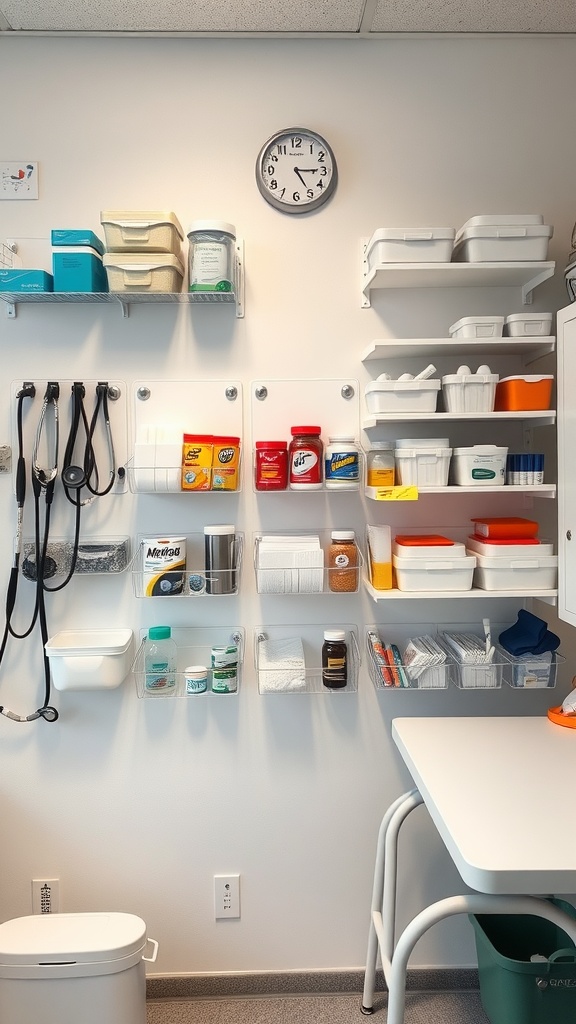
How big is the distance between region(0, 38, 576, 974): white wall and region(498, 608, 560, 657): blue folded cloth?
0.11 meters

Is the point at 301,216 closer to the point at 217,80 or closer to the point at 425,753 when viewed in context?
the point at 217,80

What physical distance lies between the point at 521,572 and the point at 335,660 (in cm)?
55

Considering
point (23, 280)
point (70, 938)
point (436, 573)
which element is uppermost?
point (23, 280)

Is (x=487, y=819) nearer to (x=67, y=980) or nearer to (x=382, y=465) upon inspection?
(x=382, y=465)

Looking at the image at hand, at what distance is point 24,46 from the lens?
1871 mm

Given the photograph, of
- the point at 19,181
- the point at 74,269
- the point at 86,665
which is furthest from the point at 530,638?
the point at 19,181

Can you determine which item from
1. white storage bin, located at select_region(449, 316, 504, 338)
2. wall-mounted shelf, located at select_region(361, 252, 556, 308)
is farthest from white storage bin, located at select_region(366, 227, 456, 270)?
white storage bin, located at select_region(449, 316, 504, 338)

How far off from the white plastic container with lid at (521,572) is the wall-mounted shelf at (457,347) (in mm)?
544

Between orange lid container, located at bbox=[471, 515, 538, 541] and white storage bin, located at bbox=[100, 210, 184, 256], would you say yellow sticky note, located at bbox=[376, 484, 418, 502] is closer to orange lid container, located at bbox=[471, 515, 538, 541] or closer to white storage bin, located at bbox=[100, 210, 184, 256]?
orange lid container, located at bbox=[471, 515, 538, 541]

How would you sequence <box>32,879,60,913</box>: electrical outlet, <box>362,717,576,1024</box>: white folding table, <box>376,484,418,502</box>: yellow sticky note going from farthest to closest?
1. <box>32,879,60,913</box>: electrical outlet
2. <box>376,484,418,502</box>: yellow sticky note
3. <box>362,717,576,1024</box>: white folding table

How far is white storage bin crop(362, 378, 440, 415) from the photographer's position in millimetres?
1712

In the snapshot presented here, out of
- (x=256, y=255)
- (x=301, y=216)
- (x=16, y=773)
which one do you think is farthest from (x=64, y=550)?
(x=301, y=216)

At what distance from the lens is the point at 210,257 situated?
1.73m

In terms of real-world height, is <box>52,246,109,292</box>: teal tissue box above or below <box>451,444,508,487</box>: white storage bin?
above
